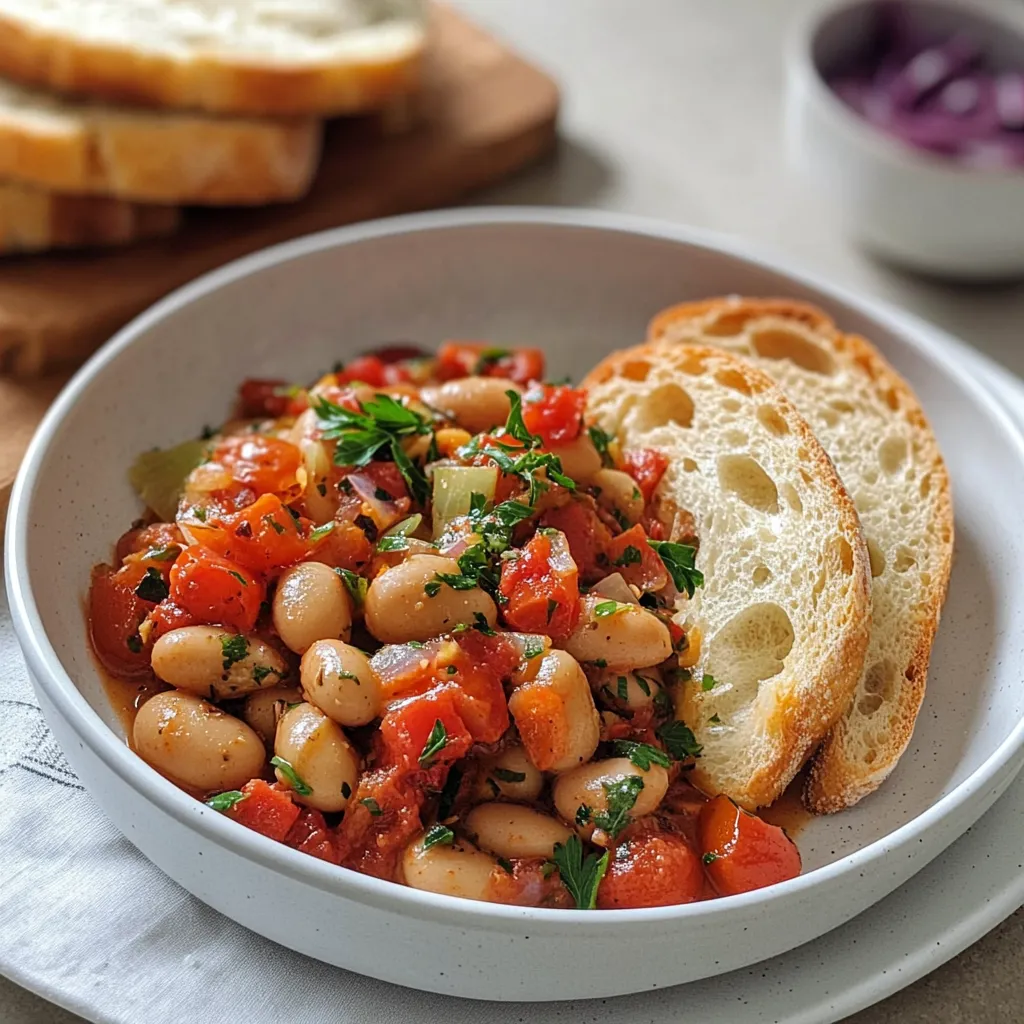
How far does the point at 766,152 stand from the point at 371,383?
6.68 ft

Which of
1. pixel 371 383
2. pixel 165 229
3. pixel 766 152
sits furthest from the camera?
pixel 766 152

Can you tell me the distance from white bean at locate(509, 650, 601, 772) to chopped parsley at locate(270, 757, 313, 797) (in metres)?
0.35

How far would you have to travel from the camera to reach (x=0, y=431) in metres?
2.83

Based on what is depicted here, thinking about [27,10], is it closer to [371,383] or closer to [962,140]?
[371,383]

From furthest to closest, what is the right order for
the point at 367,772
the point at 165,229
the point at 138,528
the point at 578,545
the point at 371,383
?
the point at 165,229 < the point at 371,383 < the point at 138,528 < the point at 578,545 < the point at 367,772

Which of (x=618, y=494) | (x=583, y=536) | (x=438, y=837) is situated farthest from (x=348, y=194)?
(x=438, y=837)

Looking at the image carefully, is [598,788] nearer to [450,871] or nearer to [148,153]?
[450,871]

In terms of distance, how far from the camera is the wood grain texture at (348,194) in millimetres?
3053

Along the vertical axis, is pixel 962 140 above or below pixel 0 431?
above

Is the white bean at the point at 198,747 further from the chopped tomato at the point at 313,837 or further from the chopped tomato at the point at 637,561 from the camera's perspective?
the chopped tomato at the point at 637,561

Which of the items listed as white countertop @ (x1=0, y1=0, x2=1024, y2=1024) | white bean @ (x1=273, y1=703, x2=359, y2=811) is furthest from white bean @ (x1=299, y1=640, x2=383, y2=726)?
white countertop @ (x1=0, y1=0, x2=1024, y2=1024)

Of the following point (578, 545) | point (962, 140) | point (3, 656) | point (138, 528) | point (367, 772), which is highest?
point (962, 140)

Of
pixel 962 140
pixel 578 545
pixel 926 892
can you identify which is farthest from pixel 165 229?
pixel 926 892

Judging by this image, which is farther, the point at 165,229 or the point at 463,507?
the point at 165,229
